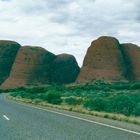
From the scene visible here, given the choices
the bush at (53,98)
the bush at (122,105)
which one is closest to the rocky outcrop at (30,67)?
the bush at (53,98)

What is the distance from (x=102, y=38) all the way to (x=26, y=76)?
84.0 feet

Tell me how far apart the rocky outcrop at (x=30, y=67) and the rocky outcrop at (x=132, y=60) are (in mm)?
23778

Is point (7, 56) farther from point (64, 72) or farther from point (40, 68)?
point (64, 72)

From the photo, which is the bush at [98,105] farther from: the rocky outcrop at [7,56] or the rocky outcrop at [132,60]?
the rocky outcrop at [7,56]

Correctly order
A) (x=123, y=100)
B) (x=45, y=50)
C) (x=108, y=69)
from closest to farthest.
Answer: (x=123, y=100), (x=108, y=69), (x=45, y=50)

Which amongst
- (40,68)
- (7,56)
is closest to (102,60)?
(40,68)

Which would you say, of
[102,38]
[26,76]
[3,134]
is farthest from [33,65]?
[3,134]

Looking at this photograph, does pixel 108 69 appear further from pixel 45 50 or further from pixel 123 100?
pixel 123 100

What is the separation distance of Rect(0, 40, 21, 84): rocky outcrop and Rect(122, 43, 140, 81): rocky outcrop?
117 feet

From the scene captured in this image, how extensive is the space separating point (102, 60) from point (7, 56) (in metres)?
33.3

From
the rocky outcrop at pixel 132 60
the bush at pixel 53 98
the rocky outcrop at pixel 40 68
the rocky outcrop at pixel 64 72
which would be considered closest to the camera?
the bush at pixel 53 98

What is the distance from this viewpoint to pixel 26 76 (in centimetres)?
12025

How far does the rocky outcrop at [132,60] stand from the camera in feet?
368

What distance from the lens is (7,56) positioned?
128 m
